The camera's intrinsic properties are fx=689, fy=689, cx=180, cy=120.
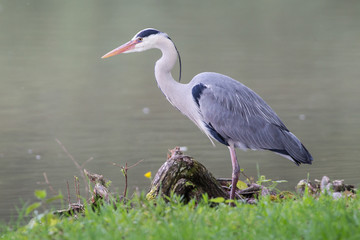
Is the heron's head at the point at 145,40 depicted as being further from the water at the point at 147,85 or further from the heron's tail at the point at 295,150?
the water at the point at 147,85

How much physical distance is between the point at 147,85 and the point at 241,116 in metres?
7.58

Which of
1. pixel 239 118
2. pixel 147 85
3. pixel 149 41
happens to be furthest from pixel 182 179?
pixel 147 85

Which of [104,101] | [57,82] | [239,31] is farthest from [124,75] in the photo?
[239,31]

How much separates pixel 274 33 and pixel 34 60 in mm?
7861

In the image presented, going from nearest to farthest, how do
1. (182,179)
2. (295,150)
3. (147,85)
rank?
(182,179) → (295,150) → (147,85)

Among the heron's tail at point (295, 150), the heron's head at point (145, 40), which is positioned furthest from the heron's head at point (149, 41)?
the heron's tail at point (295, 150)

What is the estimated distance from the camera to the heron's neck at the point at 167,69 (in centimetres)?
669

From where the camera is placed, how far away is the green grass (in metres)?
3.85

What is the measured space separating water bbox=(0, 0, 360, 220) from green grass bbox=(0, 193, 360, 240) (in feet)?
10.3

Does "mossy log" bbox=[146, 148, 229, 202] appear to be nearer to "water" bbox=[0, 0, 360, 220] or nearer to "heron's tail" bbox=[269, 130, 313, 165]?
"heron's tail" bbox=[269, 130, 313, 165]

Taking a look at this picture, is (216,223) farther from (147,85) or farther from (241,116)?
(147,85)

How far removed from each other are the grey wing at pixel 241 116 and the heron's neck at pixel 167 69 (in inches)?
11.3

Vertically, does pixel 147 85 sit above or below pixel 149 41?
below

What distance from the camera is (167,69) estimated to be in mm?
6750
